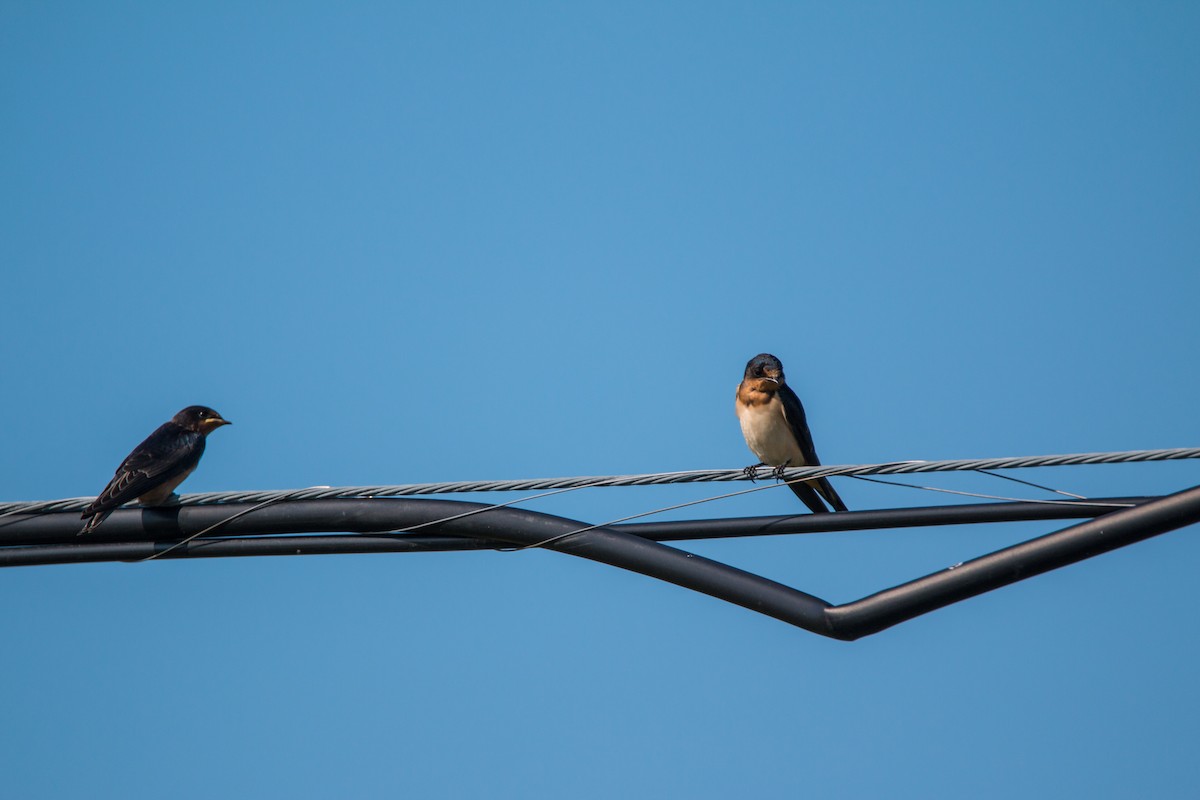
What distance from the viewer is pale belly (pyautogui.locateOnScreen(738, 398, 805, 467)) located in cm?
1058

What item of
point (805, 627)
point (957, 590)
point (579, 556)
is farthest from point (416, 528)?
point (957, 590)

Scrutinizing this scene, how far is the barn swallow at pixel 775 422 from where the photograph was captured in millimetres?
10586

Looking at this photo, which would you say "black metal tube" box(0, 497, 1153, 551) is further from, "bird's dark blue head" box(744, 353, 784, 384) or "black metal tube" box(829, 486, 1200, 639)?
"bird's dark blue head" box(744, 353, 784, 384)

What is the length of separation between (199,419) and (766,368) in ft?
14.9

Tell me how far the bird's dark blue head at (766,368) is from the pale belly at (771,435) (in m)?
0.24

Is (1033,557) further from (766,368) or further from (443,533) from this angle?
(766,368)

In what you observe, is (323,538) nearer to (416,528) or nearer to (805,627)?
(416,528)

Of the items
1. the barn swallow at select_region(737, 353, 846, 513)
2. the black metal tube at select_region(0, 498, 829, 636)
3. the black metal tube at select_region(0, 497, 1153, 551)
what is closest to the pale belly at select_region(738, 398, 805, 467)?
the barn swallow at select_region(737, 353, 846, 513)

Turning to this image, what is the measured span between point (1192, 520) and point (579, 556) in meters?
2.45

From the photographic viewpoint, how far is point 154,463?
8.08 m

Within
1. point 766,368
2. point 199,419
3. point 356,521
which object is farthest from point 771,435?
point 356,521

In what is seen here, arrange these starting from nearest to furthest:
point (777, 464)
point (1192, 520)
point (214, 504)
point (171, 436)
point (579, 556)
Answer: point (1192, 520)
point (579, 556)
point (214, 504)
point (171, 436)
point (777, 464)

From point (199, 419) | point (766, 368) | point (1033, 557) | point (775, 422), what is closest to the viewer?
point (1033, 557)

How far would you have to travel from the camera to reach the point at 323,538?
19.2 feet
